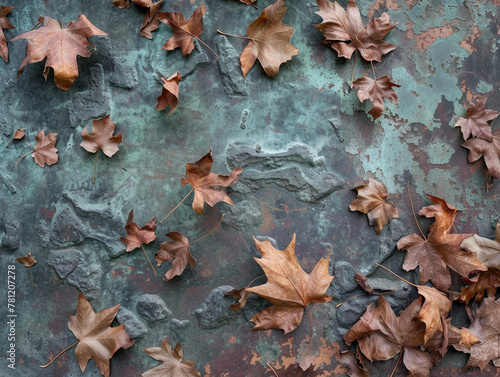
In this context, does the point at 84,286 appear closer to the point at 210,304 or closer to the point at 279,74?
the point at 210,304

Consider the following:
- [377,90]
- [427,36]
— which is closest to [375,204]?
[377,90]

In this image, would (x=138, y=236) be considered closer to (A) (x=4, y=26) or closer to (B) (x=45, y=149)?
(B) (x=45, y=149)

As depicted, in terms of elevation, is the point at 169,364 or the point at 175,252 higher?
the point at 175,252

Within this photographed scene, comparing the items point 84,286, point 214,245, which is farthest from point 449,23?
point 84,286

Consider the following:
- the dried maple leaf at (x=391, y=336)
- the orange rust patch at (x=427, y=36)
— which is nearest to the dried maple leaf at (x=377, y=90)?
the orange rust patch at (x=427, y=36)

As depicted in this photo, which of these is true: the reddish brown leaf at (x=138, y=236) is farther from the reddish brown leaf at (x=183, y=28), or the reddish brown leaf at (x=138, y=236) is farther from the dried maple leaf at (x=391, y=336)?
the dried maple leaf at (x=391, y=336)

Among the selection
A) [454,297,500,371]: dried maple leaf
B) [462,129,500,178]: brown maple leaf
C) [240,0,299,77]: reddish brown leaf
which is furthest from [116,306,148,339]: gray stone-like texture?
[462,129,500,178]: brown maple leaf
